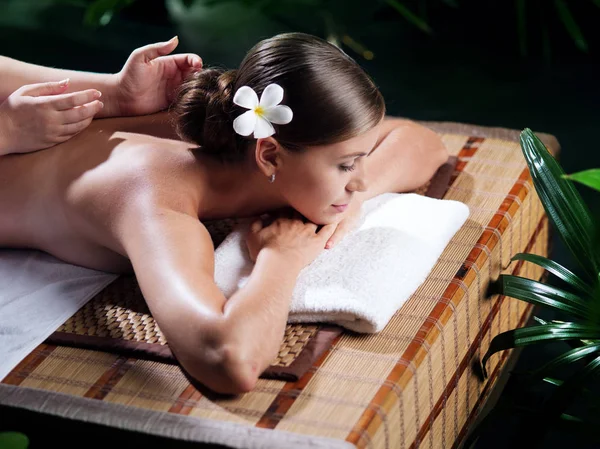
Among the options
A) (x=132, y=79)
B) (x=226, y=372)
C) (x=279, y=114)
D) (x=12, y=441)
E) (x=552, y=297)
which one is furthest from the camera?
(x=132, y=79)

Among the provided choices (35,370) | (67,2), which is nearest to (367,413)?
(35,370)

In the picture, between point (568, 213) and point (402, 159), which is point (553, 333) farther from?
point (402, 159)

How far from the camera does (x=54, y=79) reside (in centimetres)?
211

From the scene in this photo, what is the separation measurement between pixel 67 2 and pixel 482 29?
2315mm

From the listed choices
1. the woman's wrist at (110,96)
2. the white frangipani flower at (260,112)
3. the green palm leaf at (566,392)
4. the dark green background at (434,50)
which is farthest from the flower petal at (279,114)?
the dark green background at (434,50)

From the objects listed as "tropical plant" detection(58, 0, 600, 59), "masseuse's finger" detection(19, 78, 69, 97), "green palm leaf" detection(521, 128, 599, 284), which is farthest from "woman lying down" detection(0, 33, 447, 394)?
"tropical plant" detection(58, 0, 600, 59)

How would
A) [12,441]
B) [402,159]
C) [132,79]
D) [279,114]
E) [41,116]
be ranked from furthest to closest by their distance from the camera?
[402,159], [132,79], [41,116], [279,114], [12,441]

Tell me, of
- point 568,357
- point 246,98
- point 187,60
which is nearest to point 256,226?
point 246,98

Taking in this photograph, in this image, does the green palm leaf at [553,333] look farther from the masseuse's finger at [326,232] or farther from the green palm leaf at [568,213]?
the masseuse's finger at [326,232]

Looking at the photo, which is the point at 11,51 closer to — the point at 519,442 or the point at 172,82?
the point at 172,82

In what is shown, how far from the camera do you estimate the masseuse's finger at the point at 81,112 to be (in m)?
1.93

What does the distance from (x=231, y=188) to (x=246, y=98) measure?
0.88 ft

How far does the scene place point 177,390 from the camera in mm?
1576

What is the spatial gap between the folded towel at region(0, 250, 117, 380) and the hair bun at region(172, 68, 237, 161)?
0.37 meters
